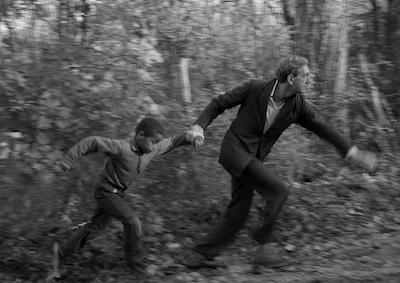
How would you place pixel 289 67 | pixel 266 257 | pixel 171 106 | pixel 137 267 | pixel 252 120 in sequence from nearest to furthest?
pixel 289 67 < pixel 252 120 < pixel 266 257 < pixel 137 267 < pixel 171 106

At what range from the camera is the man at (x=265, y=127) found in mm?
5316

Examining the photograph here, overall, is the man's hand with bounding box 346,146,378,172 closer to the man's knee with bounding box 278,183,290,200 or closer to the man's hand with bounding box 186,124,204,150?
the man's knee with bounding box 278,183,290,200

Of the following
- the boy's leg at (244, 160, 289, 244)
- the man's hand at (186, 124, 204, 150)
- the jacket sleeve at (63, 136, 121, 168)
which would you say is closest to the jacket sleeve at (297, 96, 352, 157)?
the boy's leg at (244, 160, 289, 244)

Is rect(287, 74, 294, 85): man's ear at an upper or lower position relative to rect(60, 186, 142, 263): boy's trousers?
upper

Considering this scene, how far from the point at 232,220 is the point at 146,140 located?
3.97 ft

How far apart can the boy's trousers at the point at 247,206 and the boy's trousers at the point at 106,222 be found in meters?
0.65

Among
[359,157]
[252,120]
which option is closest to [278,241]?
[359,157]

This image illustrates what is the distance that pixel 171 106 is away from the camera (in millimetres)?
7297

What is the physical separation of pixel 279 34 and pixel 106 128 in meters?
3.71

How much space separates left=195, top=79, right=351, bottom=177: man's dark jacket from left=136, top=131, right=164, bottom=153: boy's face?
0.44 metres

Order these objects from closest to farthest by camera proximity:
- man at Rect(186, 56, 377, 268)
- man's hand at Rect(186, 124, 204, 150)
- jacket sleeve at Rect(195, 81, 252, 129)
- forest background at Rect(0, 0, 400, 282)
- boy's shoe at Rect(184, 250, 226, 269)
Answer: man's hand at Rect(186, 124, 204, 150) < man at Rect(186, 56, 377, 268) < jacket sleeve at Rect(195, 81, 252, 129) < boy's shoe at Rect(184, 250, 226, 269) < forest background at Rect(0, 0, 400, 282)

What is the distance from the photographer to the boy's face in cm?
538

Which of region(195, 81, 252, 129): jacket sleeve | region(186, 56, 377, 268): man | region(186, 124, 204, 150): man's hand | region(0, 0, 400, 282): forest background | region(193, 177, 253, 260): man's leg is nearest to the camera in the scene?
region(186, 124, 204, 150): man's hand

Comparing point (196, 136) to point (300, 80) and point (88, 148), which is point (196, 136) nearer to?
point (88, 148)
